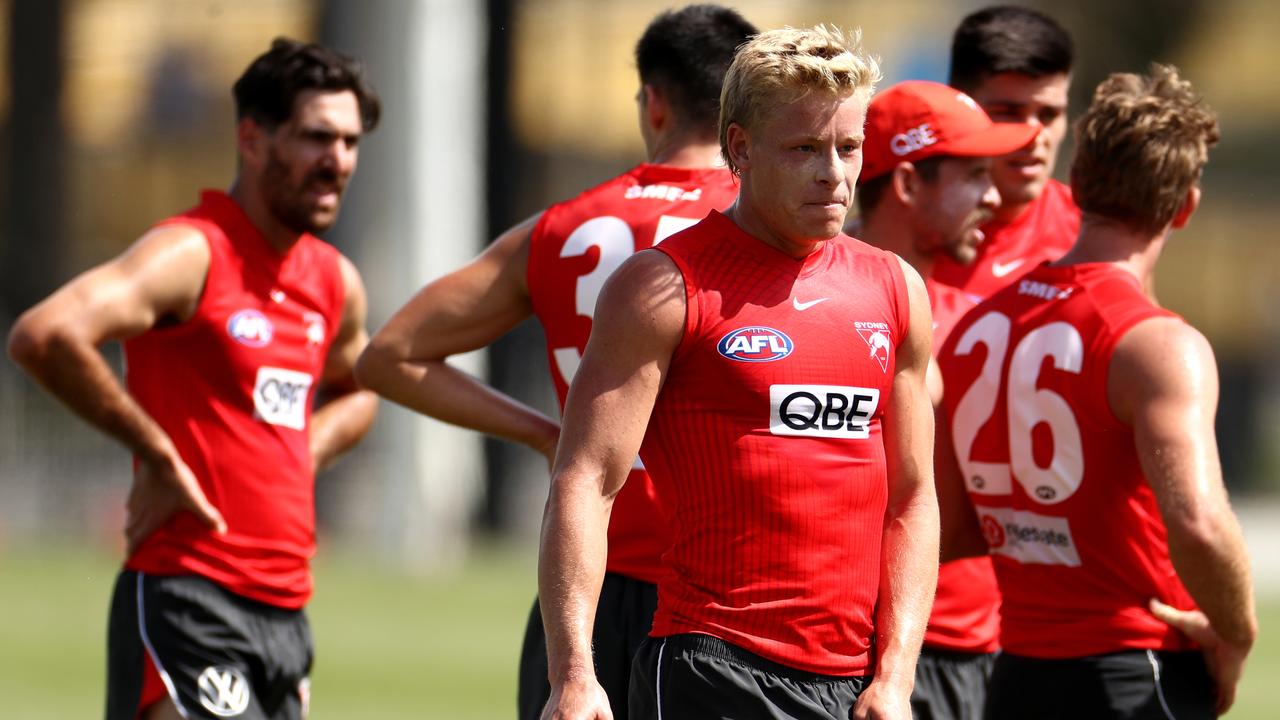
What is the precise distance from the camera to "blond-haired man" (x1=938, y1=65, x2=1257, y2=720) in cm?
468

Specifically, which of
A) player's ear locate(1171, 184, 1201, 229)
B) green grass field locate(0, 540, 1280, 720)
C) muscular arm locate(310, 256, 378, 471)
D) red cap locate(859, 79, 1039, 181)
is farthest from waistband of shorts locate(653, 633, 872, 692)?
green grass field locate(0, 540, 1280, 720)

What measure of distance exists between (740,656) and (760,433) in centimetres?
47

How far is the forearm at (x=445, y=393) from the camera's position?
534 cm

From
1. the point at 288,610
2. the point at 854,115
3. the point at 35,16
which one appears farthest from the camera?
the point at 35,16

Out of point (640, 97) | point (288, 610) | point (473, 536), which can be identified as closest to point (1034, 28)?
point (640, 97)

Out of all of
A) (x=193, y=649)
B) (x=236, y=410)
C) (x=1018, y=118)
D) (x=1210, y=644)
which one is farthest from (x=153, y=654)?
(x=1018, y=118)

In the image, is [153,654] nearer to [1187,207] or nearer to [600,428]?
[600,428]

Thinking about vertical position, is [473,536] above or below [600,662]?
below

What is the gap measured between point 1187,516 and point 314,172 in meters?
3.12

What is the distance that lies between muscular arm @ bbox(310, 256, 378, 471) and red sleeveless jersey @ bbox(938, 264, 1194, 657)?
8.17ft

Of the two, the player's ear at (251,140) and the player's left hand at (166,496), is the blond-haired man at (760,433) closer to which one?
the player's left hand at (166,496)

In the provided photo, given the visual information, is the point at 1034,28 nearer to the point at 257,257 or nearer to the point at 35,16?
the point at 257,257

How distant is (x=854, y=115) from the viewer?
4035mm

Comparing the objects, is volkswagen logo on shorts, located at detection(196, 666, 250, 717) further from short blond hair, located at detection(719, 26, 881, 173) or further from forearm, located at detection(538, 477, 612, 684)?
short blond hair, located at detection(719, 26, 881, 173)
